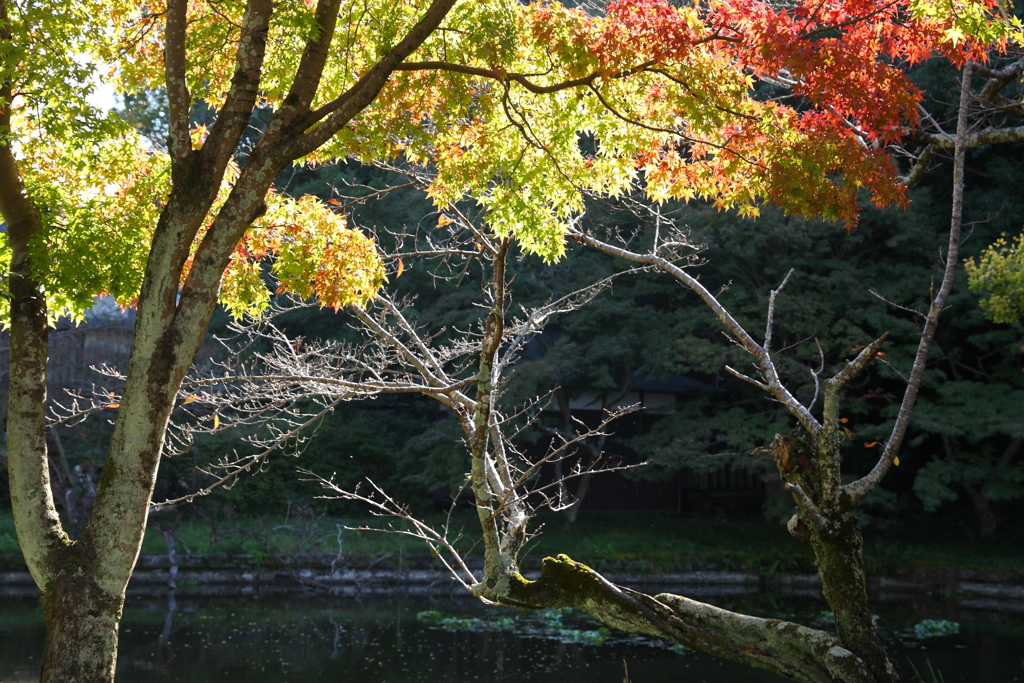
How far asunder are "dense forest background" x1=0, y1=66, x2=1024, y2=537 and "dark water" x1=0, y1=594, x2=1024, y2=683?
200 cm

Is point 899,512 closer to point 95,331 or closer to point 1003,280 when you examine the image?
point 1003,280

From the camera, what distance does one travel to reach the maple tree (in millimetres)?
3287

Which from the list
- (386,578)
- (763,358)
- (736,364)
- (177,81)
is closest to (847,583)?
(763,358)

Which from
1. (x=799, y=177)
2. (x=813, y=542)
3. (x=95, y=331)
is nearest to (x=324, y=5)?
(x=799, y=177)

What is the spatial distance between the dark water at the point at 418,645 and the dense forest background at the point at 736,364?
2.00m

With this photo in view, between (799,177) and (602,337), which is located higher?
(602,337)

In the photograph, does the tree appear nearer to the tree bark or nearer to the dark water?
the tree bark

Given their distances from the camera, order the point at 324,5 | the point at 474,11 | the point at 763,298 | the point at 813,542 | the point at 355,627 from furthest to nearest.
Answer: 1. the point at 763,298
2. the point at 355,627
3. the point at 474,11
4. the point at 813,542
5. the point at 324,5

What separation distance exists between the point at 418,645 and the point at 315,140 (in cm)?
689

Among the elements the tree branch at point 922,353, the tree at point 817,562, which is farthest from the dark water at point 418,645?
the tree branch at point 922,353

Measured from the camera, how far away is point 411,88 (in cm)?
425

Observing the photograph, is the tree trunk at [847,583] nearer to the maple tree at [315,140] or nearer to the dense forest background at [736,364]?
the maple tree at [315,140]

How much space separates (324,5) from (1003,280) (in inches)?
272

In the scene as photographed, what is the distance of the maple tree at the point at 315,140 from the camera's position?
3287mm
